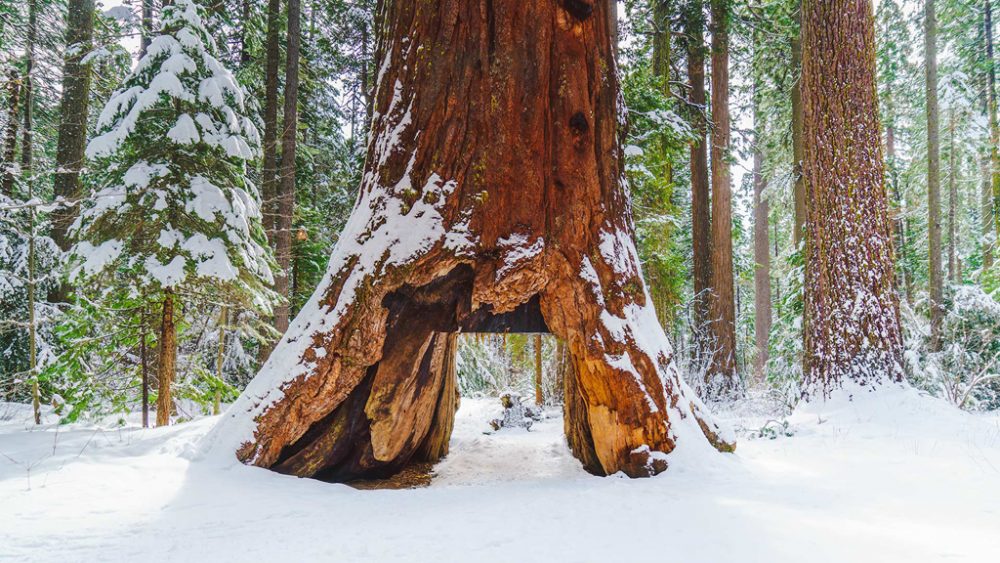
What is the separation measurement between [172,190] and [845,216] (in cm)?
779

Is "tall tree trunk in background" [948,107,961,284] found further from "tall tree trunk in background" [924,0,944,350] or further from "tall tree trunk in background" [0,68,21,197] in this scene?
"tall tree trunk in background" [0,68,21,197]

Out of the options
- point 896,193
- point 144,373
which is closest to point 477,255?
point 144,373

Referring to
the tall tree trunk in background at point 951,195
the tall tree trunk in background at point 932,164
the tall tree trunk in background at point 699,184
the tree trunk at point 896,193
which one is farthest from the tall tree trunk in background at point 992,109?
the tall tree trunk in background at point 699,184

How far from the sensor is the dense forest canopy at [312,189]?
18.3ft

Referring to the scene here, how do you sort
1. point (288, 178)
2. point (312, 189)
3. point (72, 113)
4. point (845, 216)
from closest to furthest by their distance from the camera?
point (845, 216), point (72, 113), point (288, 178), point (312, 189)

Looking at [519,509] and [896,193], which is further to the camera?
[896,193]

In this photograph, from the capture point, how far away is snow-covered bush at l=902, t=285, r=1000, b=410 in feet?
22.7

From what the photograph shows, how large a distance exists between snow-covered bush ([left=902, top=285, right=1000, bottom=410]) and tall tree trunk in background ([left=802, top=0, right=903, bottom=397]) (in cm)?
162

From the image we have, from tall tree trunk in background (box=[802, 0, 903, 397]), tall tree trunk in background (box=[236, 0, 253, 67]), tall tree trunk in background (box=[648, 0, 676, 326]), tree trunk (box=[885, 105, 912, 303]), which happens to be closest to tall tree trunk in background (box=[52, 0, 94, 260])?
tall tree trunk in background (box=[236, 0, 253, 67])

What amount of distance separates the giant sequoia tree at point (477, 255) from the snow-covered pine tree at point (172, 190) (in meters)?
2.29

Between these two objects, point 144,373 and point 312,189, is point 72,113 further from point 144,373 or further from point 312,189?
point 144,373

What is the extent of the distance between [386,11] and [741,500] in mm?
5090

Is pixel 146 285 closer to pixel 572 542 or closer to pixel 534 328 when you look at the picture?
pixel 534 328

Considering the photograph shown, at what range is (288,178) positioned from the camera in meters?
9.27
